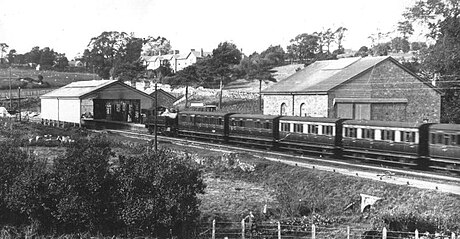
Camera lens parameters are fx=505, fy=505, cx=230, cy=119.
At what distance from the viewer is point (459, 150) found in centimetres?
2358

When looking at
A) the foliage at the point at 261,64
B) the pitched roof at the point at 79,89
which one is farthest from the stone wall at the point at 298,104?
the pitched roof at the point at 79,89

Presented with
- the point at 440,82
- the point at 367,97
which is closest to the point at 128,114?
the point at 367,97

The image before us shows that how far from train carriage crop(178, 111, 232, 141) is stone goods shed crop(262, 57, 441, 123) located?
27.5ft

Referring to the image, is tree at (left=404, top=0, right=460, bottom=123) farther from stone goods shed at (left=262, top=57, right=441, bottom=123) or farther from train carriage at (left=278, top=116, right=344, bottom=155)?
train carriage at (left=278, top=116, right=344, bottom=155)

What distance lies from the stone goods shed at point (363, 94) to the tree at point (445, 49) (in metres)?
1.82

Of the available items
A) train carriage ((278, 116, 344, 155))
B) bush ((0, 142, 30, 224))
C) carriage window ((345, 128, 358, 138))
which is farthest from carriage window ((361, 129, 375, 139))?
bush ((0, 142, 30, 224))

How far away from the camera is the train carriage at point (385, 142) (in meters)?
25.6

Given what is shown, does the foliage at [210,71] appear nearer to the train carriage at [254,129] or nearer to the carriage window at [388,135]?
the train carriage at [254,129]

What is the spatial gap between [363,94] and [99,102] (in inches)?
1124

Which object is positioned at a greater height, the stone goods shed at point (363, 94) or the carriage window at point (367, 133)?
the stone goods shed at point (363, 94)

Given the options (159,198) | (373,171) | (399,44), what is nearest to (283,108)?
(373,171)

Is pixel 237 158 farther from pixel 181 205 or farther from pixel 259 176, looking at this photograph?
pixel 181 205

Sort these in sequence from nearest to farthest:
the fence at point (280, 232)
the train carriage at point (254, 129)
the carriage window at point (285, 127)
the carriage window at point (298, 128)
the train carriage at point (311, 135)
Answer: the fence at point (280, 232), the train carriage at point (311, 135), the carriage window at point (298, 128), the carriage window at point (285, 127), the train carriage at point (254, 129)

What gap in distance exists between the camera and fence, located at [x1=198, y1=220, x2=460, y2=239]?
17.2 metres
